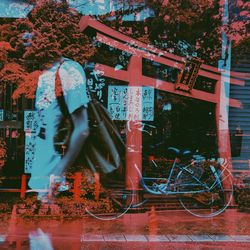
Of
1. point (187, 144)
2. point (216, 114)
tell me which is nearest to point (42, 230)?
point (187, 144)

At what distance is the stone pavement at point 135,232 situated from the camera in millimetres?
7395

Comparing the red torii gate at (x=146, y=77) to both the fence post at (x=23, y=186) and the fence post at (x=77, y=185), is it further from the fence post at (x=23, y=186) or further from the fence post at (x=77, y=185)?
the fence post at (x=23, y=186)

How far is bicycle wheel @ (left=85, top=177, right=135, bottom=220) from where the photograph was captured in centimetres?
938

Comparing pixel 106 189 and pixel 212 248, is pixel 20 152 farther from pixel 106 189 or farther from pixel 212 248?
pixel 212 248

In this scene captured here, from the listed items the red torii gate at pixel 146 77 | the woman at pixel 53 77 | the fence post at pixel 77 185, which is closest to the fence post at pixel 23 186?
the woman at pixel 53 77

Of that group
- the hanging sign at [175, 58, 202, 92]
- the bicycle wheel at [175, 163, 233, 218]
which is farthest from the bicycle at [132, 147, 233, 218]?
the hanging sign at [175, 58, 202, 92]

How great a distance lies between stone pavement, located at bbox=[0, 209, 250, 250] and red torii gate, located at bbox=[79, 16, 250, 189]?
3.70 ft

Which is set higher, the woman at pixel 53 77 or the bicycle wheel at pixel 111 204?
the woman at pixel 53 77

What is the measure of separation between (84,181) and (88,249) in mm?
2588

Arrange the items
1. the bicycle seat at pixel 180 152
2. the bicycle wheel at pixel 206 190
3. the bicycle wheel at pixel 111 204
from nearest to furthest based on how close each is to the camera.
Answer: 1. the bicycle wheel at pixel 111 204
2. the bicycle wheel at pixel 206 190
3. the bicycle seat at pixel 180 152

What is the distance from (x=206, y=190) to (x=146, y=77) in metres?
2.66

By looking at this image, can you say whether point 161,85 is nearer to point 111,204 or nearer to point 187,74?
point 187,74

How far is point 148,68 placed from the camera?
9586mm

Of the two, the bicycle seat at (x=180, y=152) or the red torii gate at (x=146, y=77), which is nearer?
the red torii gate at (x=146, y=77)
